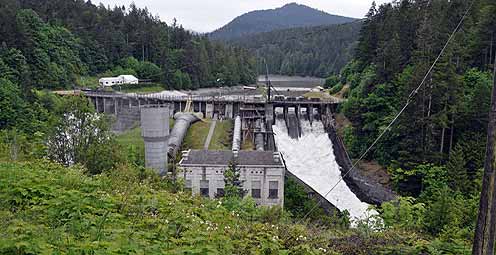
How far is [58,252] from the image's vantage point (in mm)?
3801

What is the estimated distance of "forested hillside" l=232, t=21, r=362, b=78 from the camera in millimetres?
104906

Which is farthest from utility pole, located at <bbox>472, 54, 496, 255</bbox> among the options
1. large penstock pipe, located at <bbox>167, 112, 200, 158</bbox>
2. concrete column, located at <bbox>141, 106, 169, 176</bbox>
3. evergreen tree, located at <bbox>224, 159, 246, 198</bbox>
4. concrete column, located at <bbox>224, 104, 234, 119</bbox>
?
concrete column, located at <bbox>224, 104, 234, 119</bbox>

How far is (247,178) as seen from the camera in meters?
18.7

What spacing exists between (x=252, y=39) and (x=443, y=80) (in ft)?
466

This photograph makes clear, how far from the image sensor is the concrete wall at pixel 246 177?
61.0ft

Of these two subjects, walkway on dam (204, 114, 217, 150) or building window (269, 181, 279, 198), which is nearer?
building window (269, 181, 279, 198)

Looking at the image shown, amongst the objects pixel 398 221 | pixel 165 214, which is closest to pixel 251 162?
pixel 398 221

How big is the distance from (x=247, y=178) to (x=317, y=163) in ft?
38.4

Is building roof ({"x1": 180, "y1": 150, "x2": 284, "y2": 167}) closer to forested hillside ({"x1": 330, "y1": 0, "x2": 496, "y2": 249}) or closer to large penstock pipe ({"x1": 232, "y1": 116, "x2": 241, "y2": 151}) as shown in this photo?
large penstock pipe ({"x1": 232, "y1": 116, "x2": 241, "y2": 151})

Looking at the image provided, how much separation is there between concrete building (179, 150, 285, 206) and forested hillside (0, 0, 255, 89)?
27750mm

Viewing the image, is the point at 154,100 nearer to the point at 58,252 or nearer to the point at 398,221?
the point at 398,221

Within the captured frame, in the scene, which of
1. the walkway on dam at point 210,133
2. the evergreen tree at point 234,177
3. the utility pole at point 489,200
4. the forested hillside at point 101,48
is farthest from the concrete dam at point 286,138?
the utility pole at point 489,200

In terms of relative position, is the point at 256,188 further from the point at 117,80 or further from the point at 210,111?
the point at 117,80

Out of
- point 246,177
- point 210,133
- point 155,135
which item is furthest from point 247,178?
point 210,133
